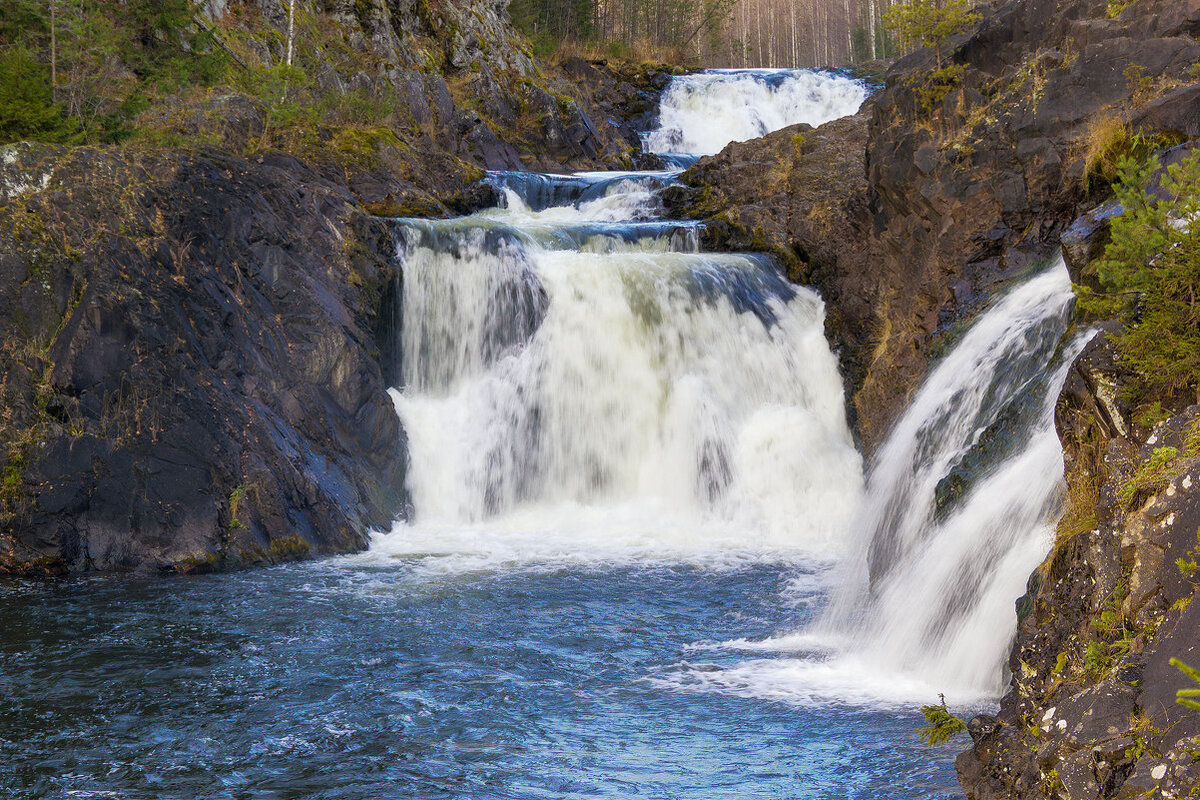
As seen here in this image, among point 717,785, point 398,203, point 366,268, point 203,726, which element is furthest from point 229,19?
point 717,785

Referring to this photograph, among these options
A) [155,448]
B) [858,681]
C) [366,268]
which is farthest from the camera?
[366,268]

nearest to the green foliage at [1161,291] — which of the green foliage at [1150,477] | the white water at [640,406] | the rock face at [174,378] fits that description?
the green foliage at [1150,477]

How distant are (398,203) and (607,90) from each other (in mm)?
14487

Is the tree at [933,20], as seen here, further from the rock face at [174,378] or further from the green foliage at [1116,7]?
the rock face at [174,378]

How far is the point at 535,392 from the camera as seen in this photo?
14773 millimetres

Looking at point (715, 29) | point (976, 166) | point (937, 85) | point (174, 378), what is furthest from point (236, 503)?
point (715, 29)

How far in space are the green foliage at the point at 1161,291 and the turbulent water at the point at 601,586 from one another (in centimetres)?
169

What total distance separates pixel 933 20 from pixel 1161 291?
30.4 ft

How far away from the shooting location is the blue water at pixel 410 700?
5863 mm

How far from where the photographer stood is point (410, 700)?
23.6 feet

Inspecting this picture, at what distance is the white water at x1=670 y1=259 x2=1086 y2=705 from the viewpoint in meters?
6.82

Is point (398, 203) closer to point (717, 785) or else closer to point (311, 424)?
point (311, 424)

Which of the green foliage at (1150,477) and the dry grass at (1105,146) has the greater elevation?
the dry grass at (1105,146)

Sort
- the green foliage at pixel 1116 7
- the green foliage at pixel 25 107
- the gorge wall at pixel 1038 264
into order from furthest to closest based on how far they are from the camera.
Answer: the green foliage at pixel 25 107
the green foliage at pixel 1116 7
the gorge wall at pixel 1038 264
